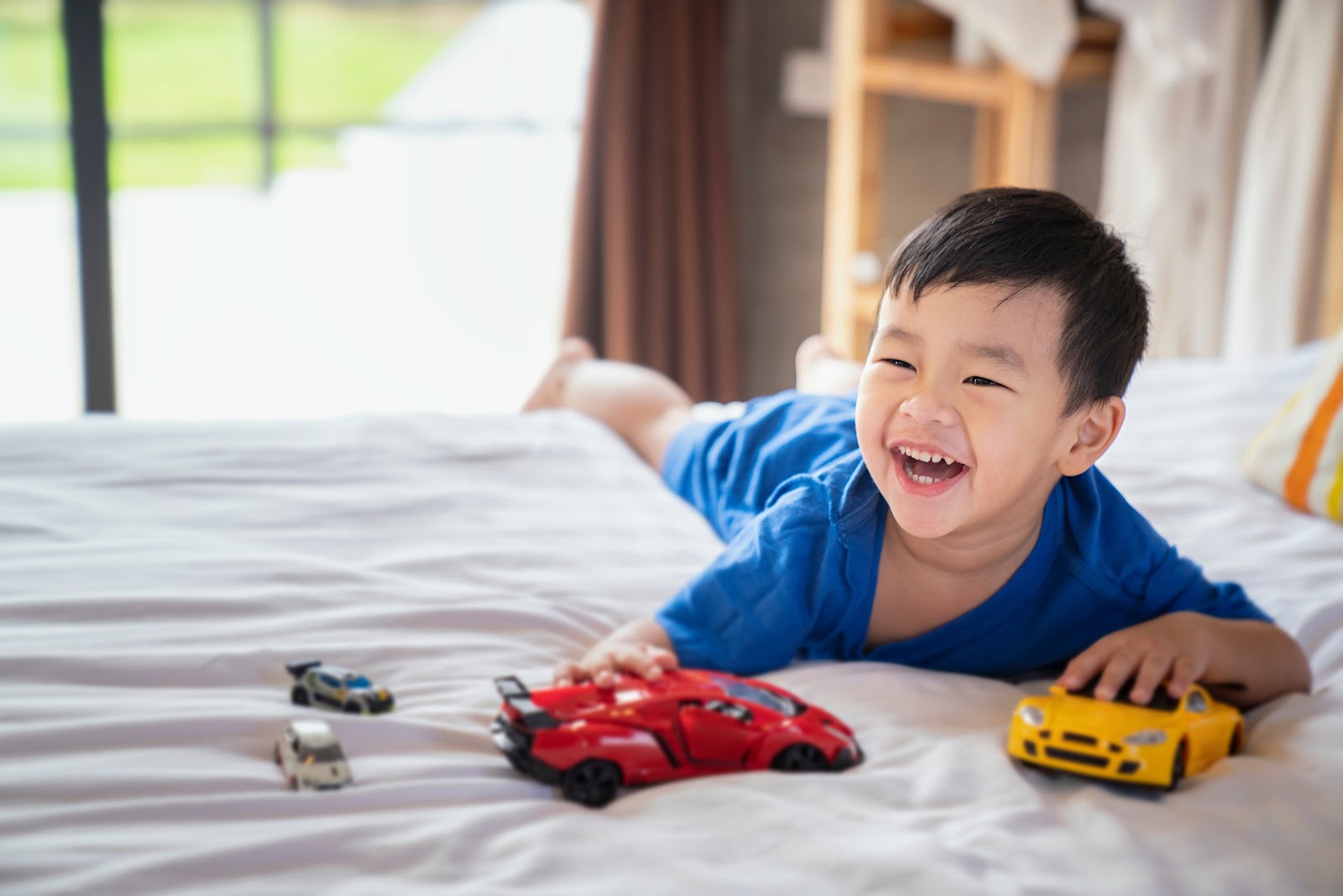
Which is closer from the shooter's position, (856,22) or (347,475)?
(347,475)

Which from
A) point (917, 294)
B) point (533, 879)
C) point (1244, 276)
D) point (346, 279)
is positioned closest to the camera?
point (533, 879)

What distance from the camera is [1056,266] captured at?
3.00ft

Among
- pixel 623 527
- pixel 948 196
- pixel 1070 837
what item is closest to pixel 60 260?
pixel 948 196

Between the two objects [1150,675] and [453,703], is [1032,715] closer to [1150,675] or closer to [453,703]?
[1150,675]

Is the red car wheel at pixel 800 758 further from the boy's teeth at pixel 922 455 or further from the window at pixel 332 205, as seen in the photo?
the window at pixel 332 205

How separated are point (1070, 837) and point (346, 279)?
280cm

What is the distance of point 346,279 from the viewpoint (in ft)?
10.8

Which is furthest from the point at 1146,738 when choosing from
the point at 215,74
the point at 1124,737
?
the point at 215,74

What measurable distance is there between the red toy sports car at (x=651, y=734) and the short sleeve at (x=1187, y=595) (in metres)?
0.29

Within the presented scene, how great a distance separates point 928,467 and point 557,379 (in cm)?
→ 90

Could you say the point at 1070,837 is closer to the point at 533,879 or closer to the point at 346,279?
the point at 533,879

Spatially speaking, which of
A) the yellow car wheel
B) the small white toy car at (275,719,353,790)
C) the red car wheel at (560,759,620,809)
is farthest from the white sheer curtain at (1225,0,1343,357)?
the small white toy car at (275,719,353,790)

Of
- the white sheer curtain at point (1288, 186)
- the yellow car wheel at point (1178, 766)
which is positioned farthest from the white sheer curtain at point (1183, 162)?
the yellow car wheel at point (1178, 766)

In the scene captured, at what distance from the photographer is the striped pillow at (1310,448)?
129 cm
